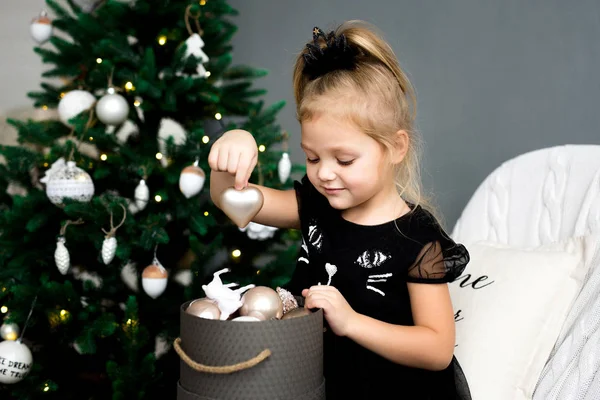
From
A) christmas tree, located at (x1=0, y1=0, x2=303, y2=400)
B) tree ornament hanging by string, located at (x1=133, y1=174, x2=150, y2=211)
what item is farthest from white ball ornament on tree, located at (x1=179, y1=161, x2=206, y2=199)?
tree ornament hanging by string, located at (x1=133, y1=174, x2=150, y2=211)

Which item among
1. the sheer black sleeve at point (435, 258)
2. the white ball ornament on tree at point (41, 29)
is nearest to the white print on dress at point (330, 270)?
the sheer black sleeve at point (435, 258)

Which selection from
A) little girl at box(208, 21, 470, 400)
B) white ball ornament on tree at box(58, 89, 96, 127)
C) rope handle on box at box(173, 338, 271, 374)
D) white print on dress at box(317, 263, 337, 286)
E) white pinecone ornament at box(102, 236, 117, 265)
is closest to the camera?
rope handle on box at box(173, 338, 271, 374)

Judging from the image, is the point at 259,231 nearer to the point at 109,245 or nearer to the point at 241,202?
the point at 109,245

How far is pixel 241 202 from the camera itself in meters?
0.98

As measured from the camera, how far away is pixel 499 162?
6.63 feet

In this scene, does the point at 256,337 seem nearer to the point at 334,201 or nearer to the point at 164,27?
the point at 334,201

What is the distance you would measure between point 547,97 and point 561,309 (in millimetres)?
847

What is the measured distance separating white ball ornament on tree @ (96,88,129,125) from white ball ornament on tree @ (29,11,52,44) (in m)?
0.32

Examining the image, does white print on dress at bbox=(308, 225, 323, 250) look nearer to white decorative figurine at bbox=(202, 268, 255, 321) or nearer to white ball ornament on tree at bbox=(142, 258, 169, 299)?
white decorative figurine at bbox=(202, 268, 255, 321)

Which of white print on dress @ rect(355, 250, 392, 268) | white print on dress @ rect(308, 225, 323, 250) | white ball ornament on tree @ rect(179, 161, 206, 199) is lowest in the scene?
white ball ornament on tree @ rect(179, 161, 206, 199)

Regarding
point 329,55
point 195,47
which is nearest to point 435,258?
point 329,55

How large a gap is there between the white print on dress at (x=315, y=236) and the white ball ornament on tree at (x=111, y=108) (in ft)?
2.49

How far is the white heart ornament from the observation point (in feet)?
3.22

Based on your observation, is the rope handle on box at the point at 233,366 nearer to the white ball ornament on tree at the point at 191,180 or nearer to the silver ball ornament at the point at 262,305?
the silver ball ornament at the point at 262,305
